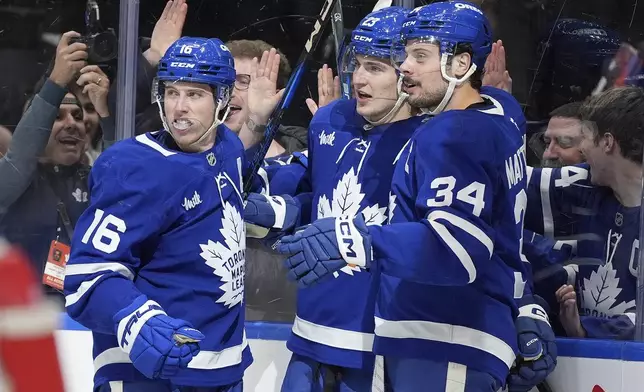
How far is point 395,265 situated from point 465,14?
0.56m

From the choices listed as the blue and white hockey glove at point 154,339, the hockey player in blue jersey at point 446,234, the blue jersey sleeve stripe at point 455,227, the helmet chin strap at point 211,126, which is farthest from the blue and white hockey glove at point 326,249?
the helmet chin strap at point 211,126

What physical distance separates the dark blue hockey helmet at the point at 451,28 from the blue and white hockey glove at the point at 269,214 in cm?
63

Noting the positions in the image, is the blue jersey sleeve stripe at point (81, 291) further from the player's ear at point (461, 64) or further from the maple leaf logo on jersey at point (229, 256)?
the player's ear at point (461, 64)

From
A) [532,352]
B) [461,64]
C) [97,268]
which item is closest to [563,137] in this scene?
[532,352]

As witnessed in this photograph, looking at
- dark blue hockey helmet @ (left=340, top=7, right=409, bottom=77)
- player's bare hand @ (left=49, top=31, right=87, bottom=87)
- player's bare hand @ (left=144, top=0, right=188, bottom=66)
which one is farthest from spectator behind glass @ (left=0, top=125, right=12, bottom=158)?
dark blue hockey helmet @ (left=340, top=7, right=409, bottom=77)

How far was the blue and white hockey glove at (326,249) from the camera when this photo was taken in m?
1.72

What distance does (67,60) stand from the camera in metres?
3.02

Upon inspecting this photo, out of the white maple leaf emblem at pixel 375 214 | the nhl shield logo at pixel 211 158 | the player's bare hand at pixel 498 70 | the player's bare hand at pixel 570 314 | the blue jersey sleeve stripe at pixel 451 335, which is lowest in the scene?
the player's bare hand at pixel 570 314

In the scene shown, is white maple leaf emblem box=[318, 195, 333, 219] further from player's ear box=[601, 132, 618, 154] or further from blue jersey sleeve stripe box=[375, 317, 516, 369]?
player's ear box=[601, 132, 618, 154]

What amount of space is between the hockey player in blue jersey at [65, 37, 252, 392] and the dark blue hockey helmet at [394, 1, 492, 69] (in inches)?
18.5

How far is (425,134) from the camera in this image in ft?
6.12

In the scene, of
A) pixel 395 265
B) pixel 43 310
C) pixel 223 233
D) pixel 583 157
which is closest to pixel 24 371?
pixel 43 310

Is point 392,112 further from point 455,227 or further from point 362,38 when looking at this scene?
point 455,227

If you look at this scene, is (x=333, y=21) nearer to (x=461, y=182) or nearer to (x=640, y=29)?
(x=640, y=29)
